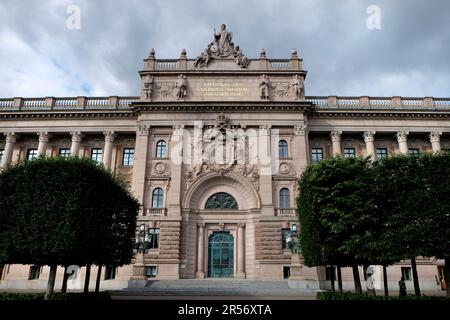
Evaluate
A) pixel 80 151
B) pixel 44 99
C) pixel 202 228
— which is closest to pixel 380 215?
pixel 202 228

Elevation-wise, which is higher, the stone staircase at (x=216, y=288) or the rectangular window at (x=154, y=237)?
the rectangular window at (x=154, y=237)

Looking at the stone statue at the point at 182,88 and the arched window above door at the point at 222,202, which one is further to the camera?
the stone statue at the point at 182,88

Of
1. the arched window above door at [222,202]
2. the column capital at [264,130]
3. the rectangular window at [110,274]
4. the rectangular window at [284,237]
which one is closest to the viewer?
the rectangular window at [284,237]

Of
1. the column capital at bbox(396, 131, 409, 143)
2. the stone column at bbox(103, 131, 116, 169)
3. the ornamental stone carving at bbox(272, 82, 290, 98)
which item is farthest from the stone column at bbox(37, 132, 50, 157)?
the column capital at bbox(396, 131, 409, 143)

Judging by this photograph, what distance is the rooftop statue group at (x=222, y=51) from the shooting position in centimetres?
4278

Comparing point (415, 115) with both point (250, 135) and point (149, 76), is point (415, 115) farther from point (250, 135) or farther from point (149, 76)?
point (149, 76)

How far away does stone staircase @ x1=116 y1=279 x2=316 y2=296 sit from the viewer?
94.5 ft

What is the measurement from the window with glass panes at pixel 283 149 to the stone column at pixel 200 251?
461 inches

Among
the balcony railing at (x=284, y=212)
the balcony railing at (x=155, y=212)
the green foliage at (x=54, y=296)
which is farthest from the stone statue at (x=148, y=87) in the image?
the green foliage at (x=54, y=296)

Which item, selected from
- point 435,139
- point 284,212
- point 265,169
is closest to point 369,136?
point 435,139

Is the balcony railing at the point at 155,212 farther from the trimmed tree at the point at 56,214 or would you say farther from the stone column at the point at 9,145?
the stone column at the point at 9,145

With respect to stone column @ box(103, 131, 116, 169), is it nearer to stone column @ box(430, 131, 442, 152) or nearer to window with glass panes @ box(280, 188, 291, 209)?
window with glass panes @ box(280, 188, 291, 209)

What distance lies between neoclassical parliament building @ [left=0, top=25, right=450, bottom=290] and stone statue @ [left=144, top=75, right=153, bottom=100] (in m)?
0.13

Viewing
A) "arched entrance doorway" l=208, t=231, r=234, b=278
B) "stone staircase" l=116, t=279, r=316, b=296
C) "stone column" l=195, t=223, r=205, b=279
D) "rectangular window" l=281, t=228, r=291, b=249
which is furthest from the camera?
"arched entrance doorway" l=208, t=231, r=234, b=278
